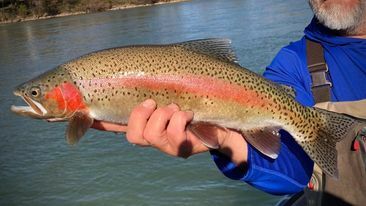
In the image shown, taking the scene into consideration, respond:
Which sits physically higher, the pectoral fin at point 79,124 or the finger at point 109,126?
the pectoral fin at point 79,124

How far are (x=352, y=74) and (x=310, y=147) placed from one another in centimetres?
74

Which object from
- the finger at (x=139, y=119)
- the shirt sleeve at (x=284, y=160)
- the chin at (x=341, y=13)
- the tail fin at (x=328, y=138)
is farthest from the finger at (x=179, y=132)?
the chin at (x=341, y=13)

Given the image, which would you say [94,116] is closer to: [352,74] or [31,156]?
[352,74]

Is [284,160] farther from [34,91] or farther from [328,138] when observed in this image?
[34,91]

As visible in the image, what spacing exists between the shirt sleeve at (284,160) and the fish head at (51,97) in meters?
0.83

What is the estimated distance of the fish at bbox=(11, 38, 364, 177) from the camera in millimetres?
2416

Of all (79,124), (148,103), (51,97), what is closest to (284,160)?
(148,103)

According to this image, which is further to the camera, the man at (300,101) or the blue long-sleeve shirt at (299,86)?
the blue long-sleeve shirt at (299,86)

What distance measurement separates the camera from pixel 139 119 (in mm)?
2322

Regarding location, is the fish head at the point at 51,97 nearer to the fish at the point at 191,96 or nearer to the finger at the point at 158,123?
the fish at the point at 191,96

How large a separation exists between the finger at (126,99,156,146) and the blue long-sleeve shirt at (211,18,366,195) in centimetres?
49

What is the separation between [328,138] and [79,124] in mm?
1340

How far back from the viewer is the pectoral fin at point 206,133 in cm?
234

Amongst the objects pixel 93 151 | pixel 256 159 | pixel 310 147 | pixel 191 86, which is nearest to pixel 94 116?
pixel 191 86
